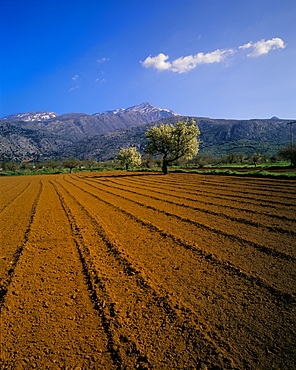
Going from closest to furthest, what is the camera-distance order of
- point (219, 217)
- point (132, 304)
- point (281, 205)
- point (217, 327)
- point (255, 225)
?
point (217, 327)
point (132, 304)
point (255, 225)
point (219, 217)
point (281, 205)

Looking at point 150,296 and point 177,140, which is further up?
point 177,140

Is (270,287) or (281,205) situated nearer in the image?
(270,287)

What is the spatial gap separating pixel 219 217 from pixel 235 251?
3462 millimetres

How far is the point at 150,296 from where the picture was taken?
4059 mm

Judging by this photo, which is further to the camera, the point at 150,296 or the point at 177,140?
the point at 177,140

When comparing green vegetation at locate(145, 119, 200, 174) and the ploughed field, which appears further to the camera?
green vegetation at locate(145, 119, 200, 174)

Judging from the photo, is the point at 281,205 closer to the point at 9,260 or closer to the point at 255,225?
the point at 255,225

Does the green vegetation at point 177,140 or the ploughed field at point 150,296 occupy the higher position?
the green vegetation at point 177,140

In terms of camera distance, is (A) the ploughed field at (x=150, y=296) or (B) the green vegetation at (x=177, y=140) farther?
(B) the green vegetation at (x=177, y=140)

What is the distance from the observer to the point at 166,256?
5758 mm

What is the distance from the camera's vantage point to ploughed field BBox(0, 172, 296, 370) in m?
2.87

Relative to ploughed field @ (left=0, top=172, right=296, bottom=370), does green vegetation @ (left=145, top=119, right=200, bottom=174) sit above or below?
above

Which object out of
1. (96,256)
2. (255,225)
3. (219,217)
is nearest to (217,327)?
(96,256)

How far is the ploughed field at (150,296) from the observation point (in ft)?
9.41
